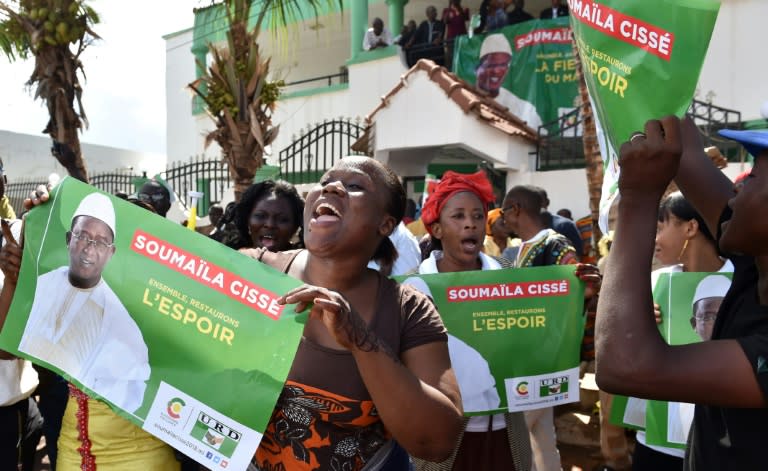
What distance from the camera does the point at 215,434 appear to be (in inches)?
72.0

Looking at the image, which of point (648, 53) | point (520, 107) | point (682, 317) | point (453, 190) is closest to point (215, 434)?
point (648, 53)

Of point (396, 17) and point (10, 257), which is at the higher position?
point (396, 17)

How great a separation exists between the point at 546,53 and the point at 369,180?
9739 millimetres

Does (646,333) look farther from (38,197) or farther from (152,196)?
(152,196)

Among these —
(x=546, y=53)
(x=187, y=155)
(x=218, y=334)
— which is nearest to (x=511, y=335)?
(x=218, y=334)

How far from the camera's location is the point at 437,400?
5.58 feet

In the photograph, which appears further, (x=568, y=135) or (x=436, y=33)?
(x=436, y=33)

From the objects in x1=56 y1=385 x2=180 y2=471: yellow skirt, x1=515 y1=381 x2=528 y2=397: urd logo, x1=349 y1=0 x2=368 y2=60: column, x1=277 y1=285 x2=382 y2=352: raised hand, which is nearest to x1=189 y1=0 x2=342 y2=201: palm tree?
x1=515 y1=381 x2=528 y2=397: urd logo

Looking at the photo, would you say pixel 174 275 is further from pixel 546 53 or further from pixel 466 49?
pixel 466 49

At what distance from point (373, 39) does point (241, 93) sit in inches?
271

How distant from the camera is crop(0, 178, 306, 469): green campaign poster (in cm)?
181

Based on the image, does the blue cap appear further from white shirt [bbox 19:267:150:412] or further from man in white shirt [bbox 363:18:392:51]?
man in white shirt [bbox 363:18:392:51]

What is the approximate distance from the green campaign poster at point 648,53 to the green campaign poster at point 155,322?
1.08 m

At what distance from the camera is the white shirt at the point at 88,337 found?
198 cm
